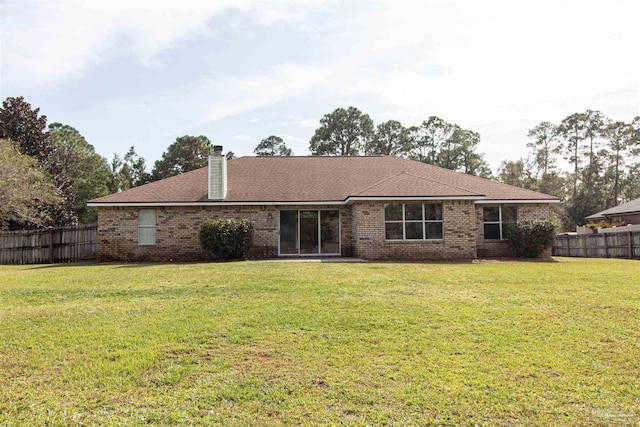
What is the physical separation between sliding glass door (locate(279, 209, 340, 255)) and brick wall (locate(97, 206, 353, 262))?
70 centimetres

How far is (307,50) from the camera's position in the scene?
12.6m

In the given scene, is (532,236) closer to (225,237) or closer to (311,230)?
(311,230)

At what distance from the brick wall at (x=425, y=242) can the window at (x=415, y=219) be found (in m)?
0.28

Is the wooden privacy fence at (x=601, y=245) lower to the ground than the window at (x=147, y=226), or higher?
lower

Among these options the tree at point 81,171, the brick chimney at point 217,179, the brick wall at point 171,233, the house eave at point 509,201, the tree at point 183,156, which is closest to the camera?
the brick wall at point 171,233

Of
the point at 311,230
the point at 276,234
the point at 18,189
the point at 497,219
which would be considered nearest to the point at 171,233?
the point at 276,234

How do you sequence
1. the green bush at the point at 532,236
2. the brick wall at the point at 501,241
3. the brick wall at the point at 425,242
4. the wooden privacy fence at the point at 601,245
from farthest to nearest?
the wooden privacy fence at the point at 601,245 → the brick wall at the point at 501,241 → the green bush at the point at 532,236 → the brick wall at the point at 425,242

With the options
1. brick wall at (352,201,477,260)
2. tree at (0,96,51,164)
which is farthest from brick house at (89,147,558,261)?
tree at (0,96,51,164)

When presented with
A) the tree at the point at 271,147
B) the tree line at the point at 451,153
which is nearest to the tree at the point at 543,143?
the tree line at the point at 451,153

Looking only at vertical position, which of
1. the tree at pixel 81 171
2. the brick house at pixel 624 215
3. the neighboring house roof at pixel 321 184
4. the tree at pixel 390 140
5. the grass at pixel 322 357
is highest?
the tree at pixel 390 140

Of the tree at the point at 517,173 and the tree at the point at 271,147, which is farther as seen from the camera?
the tree at the point at 271,147

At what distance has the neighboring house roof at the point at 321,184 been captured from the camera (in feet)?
55.6

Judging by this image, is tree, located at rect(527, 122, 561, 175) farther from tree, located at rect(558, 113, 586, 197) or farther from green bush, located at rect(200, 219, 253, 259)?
green bush, located at rect(200, 219, 253, 259)

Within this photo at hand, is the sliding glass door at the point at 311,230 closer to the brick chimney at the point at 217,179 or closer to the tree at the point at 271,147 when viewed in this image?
the brick chimney at the point at 217,179
